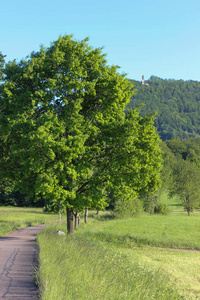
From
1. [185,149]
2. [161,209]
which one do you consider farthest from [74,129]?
[185,149]

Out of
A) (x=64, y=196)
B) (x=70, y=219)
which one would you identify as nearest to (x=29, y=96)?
(x=64, y=196)

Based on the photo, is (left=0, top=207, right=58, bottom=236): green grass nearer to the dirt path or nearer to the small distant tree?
the dirt path

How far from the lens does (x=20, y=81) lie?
21.4m

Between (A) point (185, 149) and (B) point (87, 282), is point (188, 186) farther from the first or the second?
(A) point (185, 149)

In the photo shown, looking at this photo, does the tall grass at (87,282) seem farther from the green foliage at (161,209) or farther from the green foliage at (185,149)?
the green foliage at (185,149)

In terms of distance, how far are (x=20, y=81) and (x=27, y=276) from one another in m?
15.4

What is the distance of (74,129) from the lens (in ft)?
63.4

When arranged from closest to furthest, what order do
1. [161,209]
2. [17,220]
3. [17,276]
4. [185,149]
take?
[17,276]
[17,220]
[161,209]
[185,149]

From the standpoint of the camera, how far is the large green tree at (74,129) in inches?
753

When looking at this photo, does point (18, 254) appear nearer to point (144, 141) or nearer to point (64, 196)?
point (64, 196)

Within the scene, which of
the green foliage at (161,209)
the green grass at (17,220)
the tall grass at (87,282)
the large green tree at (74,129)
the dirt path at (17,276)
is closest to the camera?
the tall grass at (87,282)

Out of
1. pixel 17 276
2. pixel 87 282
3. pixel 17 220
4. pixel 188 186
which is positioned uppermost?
pixel 188 186

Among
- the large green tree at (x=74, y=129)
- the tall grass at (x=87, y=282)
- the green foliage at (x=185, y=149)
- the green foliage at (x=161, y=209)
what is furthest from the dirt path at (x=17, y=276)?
the green foliage at (x=185, y=149)

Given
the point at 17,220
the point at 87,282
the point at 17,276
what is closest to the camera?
the point at 87,282
